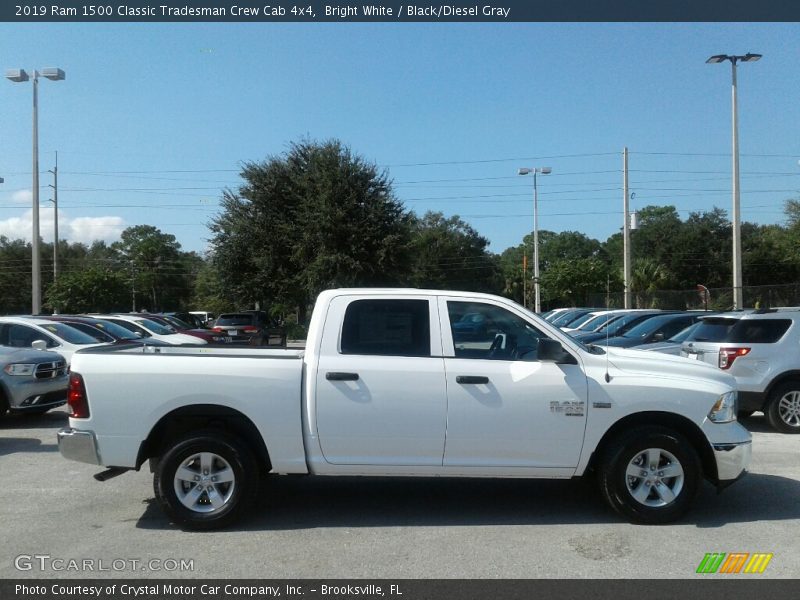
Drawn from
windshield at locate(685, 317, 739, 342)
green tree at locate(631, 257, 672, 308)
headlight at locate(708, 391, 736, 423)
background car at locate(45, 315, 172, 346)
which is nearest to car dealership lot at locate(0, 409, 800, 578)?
headlight at locate(708, 391, 736, 423)

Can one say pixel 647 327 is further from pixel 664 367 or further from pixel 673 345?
pixel 664 367

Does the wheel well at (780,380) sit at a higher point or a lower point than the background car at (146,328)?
lower

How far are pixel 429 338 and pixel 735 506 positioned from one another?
10.8ft

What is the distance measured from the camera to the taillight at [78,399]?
5965mm

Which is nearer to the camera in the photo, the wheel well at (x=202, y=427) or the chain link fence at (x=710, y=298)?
the wheel well at (x=202, y=427)

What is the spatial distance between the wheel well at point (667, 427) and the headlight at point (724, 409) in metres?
0.18

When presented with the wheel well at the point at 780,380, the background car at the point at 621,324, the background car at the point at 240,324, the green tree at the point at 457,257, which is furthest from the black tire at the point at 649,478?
the green tree at the point at 457,257

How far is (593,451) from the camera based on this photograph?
19.8 feet

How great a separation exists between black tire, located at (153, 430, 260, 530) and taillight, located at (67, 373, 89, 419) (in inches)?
29.4

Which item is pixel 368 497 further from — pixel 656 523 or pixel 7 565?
pixel 7 565

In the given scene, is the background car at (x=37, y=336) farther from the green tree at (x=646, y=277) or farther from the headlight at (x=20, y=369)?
the green tree at (x=646, y=277)

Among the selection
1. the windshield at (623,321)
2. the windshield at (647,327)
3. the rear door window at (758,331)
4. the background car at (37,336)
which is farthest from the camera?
the windshield at (623,321)
